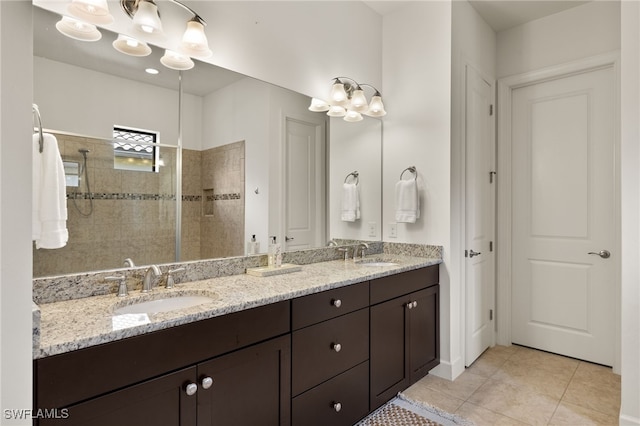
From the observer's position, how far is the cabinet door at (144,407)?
0.98m

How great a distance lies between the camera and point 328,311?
1.73 metres

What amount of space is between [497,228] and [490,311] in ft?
2.44

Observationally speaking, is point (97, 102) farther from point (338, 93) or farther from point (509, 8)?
point (509, 8)

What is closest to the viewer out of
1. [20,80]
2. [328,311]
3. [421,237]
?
[20,80]

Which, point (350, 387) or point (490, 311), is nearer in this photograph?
point (350, 387)

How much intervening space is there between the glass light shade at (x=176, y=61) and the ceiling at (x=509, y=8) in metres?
1.73

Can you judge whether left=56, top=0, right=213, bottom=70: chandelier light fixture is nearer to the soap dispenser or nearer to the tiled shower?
the tiled shower

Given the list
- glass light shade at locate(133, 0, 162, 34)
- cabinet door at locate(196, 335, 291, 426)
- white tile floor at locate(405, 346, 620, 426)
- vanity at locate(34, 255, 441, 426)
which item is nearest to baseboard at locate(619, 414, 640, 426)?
white tile floor at locate(405, 346, 620, 426)

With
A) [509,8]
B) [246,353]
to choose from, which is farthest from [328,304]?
[509,8]

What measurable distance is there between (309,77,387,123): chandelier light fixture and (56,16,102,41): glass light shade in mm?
1310

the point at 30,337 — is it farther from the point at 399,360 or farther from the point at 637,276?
the point at 637,276

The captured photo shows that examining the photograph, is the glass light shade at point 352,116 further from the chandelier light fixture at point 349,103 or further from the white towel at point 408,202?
the white towel at point 408,202

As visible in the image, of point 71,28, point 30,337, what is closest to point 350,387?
point 30,337

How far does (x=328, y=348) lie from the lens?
174 centimetres
